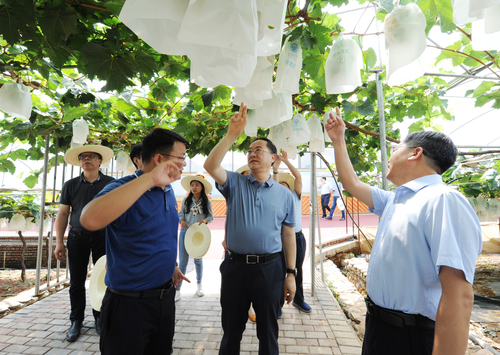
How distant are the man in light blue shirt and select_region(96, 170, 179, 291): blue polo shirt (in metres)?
1.18

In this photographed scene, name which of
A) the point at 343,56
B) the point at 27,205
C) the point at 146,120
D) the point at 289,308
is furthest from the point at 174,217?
the point at 27,205

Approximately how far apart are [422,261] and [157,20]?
1.36m

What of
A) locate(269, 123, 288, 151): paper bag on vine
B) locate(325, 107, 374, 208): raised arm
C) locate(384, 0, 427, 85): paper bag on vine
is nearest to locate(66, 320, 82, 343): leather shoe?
locate(269, 123, 288, 151): paper bag on vine

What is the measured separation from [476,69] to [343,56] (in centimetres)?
253

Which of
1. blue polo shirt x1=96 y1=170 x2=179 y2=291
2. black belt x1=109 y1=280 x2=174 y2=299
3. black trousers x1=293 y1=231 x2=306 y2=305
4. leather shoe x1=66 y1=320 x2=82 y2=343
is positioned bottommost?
leather shoe x1=66 y1=320 x2=82 y2=343

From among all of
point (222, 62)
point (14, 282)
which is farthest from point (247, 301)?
point (14, 282)

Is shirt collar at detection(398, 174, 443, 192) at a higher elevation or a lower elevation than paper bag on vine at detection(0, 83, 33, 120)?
lower

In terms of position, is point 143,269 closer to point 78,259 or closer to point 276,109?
point 276,109

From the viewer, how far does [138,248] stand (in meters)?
1.49

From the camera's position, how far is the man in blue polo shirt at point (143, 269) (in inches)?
55.5

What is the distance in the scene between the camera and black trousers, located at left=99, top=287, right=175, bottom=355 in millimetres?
1388

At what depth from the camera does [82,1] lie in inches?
64.6

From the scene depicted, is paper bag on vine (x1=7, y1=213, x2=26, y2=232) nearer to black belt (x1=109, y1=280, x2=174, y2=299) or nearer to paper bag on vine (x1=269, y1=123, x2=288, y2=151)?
black belt (x1=109, y1=280, x2=174, y2=299)

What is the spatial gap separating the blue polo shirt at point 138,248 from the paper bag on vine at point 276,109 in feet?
3.03
